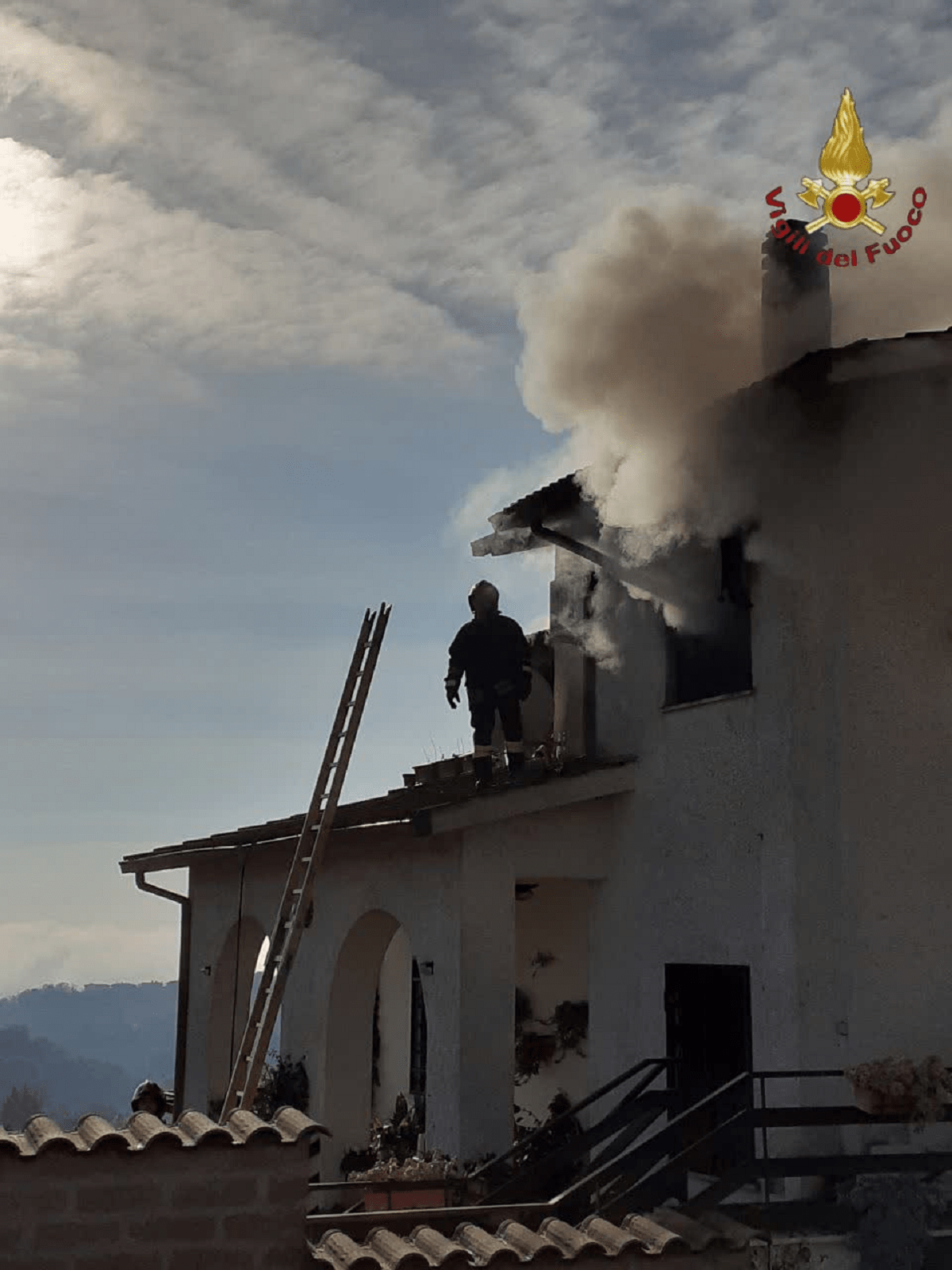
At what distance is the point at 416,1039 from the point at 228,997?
2.40m

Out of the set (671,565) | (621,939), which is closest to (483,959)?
(621,939)

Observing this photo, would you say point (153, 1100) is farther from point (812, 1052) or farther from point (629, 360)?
point (629, 360)

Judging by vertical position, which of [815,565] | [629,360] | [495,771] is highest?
[629,360]

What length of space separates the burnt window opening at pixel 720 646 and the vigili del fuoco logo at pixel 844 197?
2.85 metres

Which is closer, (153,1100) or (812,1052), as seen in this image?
(153,1100)

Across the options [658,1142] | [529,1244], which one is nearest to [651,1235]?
[529,1244]

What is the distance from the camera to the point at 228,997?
17312 millimetres

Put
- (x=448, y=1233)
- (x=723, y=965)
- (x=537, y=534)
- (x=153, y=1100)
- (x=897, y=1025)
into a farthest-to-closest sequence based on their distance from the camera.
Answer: (x=537, y=534) < (x=723, y=965) < (x=897, y=1025) < (x=448, y=1233) < (x=153, y=1100)

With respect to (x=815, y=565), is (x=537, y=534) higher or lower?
higher

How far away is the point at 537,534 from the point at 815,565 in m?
3.47

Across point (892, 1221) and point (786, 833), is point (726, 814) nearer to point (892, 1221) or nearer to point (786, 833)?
point (786, 833)

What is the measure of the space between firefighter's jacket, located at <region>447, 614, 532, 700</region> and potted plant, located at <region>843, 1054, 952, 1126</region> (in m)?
5.18

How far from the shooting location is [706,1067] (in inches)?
432

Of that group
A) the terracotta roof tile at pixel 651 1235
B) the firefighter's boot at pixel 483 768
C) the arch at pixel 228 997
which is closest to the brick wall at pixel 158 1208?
the terracotta roof tile at pixel 651 1235
